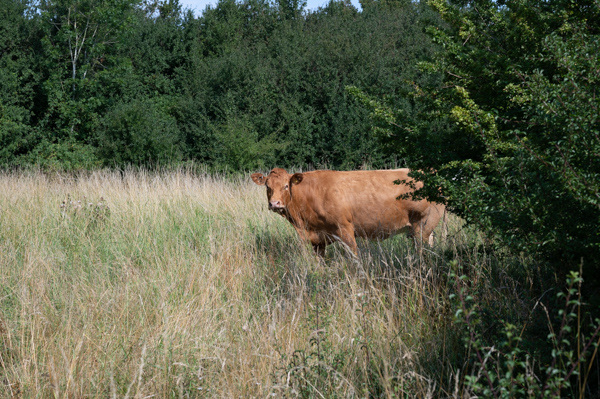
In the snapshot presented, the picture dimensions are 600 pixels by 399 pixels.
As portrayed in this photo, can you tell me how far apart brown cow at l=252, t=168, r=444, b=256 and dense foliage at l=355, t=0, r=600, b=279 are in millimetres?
2107

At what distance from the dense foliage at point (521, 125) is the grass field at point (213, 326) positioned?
2.54ft

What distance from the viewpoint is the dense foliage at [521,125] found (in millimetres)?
2756

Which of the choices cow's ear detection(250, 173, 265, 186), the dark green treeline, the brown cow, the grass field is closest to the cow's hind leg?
the brown cow

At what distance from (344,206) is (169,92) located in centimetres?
2117

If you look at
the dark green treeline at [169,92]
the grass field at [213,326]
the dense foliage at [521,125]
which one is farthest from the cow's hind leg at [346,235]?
the dark green treeline at [169,92]

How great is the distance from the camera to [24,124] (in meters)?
21.7

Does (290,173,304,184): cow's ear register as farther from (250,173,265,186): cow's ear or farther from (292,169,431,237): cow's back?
(250,173,265,186): cow's ear

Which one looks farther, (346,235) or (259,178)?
(259,178)

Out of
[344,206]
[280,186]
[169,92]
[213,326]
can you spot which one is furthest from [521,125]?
[169,92]

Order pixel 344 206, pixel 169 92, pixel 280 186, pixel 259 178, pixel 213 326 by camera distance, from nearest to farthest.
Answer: pixel 213 326 → pixel 280 186 → pixel 344 206 → pixel 259 178 → pixel 169 92

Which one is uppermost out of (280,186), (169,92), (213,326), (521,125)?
(169,92)

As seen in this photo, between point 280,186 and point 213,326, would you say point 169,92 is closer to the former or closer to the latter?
point 280,186

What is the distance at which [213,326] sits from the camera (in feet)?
12.3

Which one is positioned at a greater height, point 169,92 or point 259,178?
point 169,92
